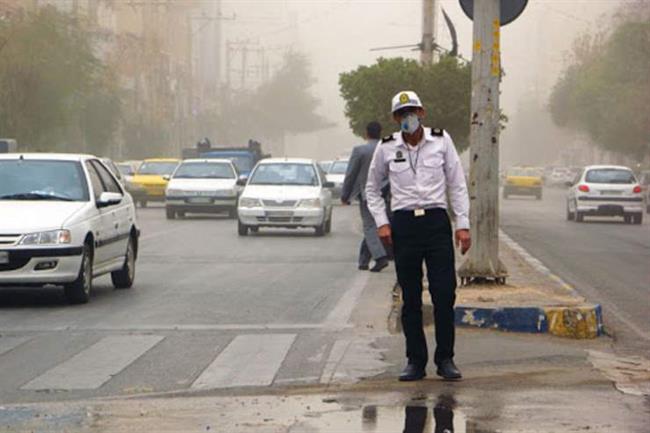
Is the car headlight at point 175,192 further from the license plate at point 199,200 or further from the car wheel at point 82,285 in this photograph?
the car wheel at point 82,285

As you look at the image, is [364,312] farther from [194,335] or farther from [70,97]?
[70,97]

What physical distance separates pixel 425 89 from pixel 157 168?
1423cm

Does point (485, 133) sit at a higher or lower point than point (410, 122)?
lower

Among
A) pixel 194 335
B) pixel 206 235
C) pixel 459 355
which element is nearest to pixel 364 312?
pixel 194 335

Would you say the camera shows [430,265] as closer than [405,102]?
No

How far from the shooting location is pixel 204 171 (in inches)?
1666

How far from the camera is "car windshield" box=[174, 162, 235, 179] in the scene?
4200 centimetres

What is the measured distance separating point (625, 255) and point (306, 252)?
17.5ft

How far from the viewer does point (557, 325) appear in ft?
42.3

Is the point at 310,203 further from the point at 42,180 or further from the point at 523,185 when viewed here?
the point at 523,185

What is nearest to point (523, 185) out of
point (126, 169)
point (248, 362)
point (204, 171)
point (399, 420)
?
point (126, 169)

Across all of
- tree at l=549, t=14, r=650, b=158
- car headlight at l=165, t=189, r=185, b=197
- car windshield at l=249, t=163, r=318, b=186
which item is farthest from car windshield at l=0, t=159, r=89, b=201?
tree at l=549, t=14, r=650, b=158

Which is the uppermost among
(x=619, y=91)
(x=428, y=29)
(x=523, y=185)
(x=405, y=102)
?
(x=428, y=29)

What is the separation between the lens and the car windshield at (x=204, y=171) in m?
42.0
